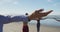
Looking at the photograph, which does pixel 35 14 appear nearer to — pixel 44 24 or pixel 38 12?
pixel 38 12

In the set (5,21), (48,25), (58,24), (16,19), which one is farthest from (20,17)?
(48,25)

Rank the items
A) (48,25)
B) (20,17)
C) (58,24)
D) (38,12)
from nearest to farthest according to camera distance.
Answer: (38,12) < (20,17) < (58,24) < (48,25)

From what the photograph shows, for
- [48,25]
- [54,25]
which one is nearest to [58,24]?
[54,25]

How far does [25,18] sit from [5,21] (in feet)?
0.58

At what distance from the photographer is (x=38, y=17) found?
1.18 metres

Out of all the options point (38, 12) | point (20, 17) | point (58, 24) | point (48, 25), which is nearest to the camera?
point (38, 12)

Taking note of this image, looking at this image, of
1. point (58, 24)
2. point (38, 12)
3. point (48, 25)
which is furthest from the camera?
point (48, 25)

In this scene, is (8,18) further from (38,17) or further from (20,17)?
(38,17)

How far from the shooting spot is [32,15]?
120 cm

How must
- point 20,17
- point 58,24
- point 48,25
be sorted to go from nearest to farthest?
point 20,17
point 58,24
point 48,25

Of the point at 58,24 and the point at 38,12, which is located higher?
the point at 58,24

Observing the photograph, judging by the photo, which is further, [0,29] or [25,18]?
[0,29]

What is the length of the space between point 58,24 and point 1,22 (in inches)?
468

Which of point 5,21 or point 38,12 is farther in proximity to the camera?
point 5,21
